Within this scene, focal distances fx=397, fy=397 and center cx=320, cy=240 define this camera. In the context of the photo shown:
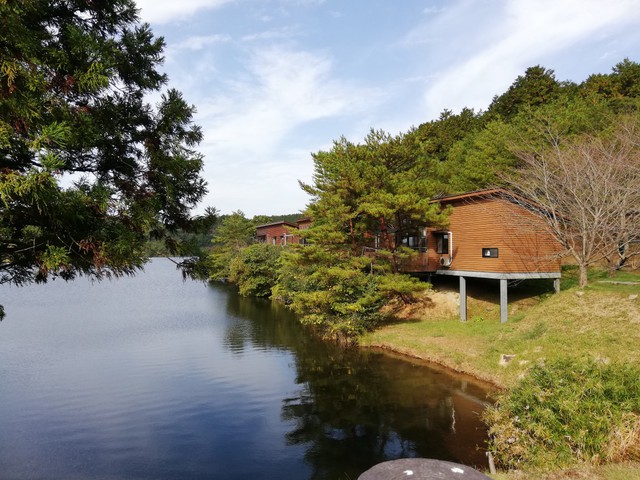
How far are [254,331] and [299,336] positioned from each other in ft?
13.4

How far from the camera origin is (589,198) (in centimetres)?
2153

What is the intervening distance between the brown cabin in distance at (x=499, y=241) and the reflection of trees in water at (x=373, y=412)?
26.8 feet

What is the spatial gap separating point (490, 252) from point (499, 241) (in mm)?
938

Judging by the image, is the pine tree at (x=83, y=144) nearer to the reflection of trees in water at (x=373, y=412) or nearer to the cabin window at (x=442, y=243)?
the reflection of trees in water at (x=373, y=412)

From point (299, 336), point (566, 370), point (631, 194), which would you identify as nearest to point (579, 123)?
point (631, 194)

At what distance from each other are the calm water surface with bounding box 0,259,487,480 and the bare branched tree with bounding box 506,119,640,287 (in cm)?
1152

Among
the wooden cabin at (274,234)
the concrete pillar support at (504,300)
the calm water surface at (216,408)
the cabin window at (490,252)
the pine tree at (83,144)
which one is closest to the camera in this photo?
the pine tree at (83,144)

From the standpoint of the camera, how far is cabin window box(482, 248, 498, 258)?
24031 millimetres

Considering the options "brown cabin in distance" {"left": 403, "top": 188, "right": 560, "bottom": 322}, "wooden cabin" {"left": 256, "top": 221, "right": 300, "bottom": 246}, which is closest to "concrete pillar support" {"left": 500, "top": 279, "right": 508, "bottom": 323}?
"brown cabin in distance" {"left": 403, "top": 188, "right": 560, "bottom": 322}

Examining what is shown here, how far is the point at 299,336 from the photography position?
93.6 ft

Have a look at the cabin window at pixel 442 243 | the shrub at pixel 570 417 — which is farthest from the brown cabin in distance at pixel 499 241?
the shrub at pixel 570 417

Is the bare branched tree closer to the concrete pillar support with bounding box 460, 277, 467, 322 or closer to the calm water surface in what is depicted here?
the concrete pillar support with bounding box 460, 277, 467, 322

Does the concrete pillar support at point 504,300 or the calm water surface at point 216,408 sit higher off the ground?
the concrete pillar support at point 504,300

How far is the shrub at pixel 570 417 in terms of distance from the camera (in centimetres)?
822
